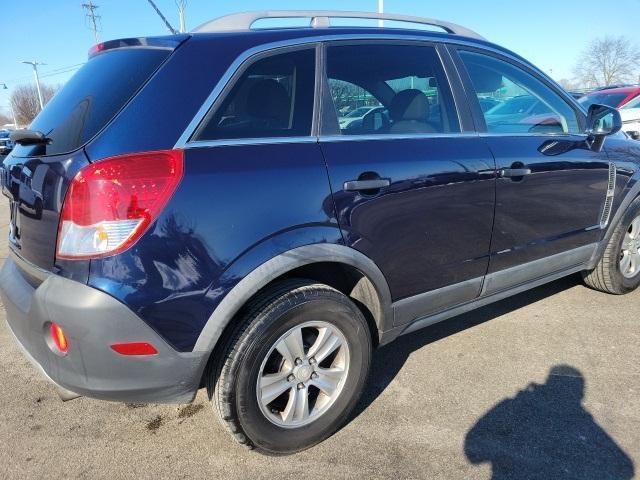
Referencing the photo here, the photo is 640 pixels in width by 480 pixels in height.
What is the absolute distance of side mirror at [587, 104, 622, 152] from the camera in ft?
10.8

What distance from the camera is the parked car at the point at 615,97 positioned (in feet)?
34.1

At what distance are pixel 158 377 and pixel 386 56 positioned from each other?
1.91m

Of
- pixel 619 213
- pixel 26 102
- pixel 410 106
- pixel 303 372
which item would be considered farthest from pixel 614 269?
pixel 26 102

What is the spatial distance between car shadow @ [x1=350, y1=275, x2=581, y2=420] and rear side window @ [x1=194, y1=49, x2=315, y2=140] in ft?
4.80

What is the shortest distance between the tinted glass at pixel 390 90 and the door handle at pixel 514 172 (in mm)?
358

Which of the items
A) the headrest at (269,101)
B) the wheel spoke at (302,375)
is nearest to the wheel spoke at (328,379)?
the wheel spoke at (302,375)

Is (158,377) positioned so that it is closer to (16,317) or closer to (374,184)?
(16,317)

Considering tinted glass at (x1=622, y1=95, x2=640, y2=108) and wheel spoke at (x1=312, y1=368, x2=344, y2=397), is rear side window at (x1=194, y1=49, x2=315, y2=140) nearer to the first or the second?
wheel spoke at (x1=312, y1=368, x2=344, y2=397)

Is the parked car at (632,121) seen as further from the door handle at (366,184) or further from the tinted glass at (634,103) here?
the door handle at (366,184)

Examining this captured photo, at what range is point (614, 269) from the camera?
3.77 meters

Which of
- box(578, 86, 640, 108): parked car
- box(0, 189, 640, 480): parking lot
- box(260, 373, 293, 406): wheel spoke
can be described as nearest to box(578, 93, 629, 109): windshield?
box(578, 86, 640, 108): parked car

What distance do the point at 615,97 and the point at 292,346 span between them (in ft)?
37.1

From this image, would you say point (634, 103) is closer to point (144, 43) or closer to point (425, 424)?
point (425, 424)

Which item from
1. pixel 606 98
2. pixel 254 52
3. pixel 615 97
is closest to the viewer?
pixel 254 52
